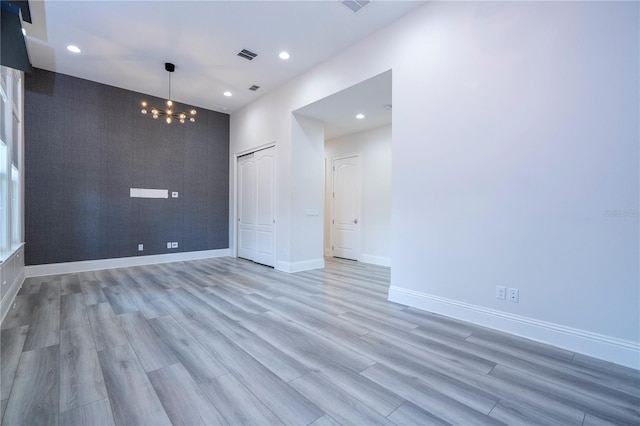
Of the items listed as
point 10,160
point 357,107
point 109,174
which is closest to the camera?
point 10,160

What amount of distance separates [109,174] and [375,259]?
5658 millimetres

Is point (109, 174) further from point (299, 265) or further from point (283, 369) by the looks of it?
point (283, 369)

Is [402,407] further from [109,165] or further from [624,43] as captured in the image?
[109,165]

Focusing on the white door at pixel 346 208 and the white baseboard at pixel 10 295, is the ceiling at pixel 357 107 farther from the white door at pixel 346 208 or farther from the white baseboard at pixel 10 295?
the white baseboard at pixel 10 295

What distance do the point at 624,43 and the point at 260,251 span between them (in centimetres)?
566

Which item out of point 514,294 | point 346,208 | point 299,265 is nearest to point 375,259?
point 346,208

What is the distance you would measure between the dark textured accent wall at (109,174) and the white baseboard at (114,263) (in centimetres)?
10

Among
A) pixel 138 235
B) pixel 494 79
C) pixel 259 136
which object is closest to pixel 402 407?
pixel 494 79

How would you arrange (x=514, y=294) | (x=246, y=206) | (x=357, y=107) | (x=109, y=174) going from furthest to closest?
(x=246, y=206), (x=109, y=174), (x=357, y=107), (x=514, y=294)

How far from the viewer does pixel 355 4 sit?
3217 millimetres

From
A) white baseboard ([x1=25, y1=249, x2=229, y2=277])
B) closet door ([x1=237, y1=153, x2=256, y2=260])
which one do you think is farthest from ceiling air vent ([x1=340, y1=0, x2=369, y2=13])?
white baseboard ([x1=25, y1=249, x2=229, y2=277])

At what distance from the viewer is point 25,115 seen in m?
4.64

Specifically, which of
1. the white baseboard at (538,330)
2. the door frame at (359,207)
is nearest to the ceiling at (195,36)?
the door frame at (359,207)

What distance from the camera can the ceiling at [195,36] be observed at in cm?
330
